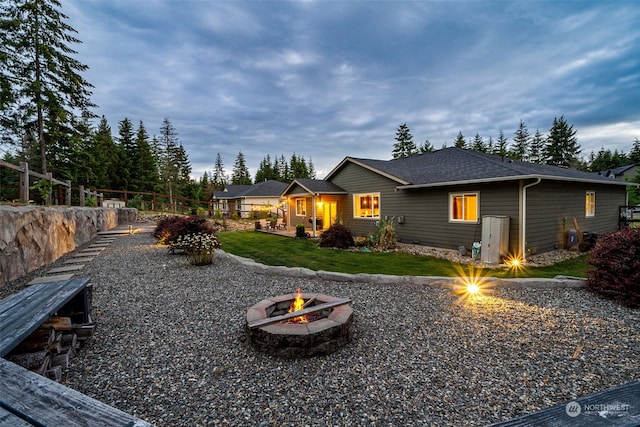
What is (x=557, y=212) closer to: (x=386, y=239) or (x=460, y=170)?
(x=460, y=170)

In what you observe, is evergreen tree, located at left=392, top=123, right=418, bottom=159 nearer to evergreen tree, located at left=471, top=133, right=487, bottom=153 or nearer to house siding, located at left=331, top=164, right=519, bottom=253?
evergreen tree, located at left=471, top=133, right=487, bottom=153

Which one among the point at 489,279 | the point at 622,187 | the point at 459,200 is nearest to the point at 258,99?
the point at 459,200

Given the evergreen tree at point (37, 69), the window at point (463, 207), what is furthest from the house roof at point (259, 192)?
the window at point (463, 207)

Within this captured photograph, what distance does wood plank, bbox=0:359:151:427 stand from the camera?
0.94 meters

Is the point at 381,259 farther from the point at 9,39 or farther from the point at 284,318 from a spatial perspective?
the point at 9,39

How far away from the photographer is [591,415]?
102 centimetres

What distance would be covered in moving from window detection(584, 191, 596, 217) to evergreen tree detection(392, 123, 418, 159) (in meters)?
29.7

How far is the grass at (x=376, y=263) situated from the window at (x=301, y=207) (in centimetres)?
653

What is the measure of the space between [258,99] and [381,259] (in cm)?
1282

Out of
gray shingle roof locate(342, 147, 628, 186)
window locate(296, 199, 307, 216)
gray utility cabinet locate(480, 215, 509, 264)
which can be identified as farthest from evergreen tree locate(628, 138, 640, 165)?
window locate(296, 199, 307, 216)

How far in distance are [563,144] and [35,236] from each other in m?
52.7

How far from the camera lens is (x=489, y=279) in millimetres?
5480

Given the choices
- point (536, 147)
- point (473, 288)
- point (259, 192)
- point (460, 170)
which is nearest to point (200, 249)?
point (473, 288)

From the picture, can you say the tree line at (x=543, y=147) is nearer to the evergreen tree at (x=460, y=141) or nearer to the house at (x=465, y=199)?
the evergreen tree at (x=460, y=141)
